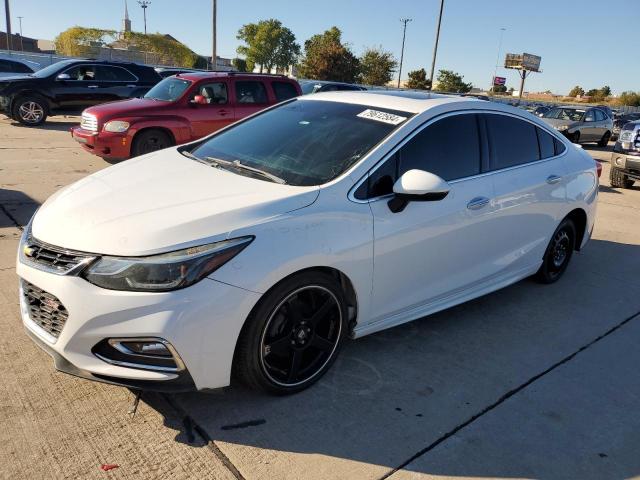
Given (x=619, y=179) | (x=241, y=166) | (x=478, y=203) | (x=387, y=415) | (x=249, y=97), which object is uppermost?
(x=249, y=97)

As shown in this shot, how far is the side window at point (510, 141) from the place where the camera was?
4121mm

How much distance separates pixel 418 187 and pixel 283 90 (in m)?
8.14

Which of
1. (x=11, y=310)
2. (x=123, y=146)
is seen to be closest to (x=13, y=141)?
(x=123, y=146)

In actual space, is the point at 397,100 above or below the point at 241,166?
above

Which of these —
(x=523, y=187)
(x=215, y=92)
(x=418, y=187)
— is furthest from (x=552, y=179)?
(x=215, y=92)

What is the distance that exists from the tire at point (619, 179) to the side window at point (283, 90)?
262 inches

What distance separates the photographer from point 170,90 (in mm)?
9984

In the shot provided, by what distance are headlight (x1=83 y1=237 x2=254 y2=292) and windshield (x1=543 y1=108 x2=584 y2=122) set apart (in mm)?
20984

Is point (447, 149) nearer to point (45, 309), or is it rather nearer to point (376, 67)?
point (45, 309)

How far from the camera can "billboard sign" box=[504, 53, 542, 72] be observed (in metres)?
87.1

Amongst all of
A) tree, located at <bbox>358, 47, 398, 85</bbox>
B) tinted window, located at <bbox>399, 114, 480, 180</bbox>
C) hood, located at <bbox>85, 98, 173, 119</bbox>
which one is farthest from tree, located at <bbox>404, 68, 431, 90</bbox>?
tinted window, located at <bbox>399, 114, 480, 180</bbox>

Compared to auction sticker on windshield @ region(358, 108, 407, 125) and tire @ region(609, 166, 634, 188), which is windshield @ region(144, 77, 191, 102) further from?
tire @ region(609, 166, 634, 188)

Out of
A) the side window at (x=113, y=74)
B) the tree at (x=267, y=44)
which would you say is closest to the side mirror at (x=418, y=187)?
the side window at (x=113, y=74)

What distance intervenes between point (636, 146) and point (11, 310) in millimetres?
10868
